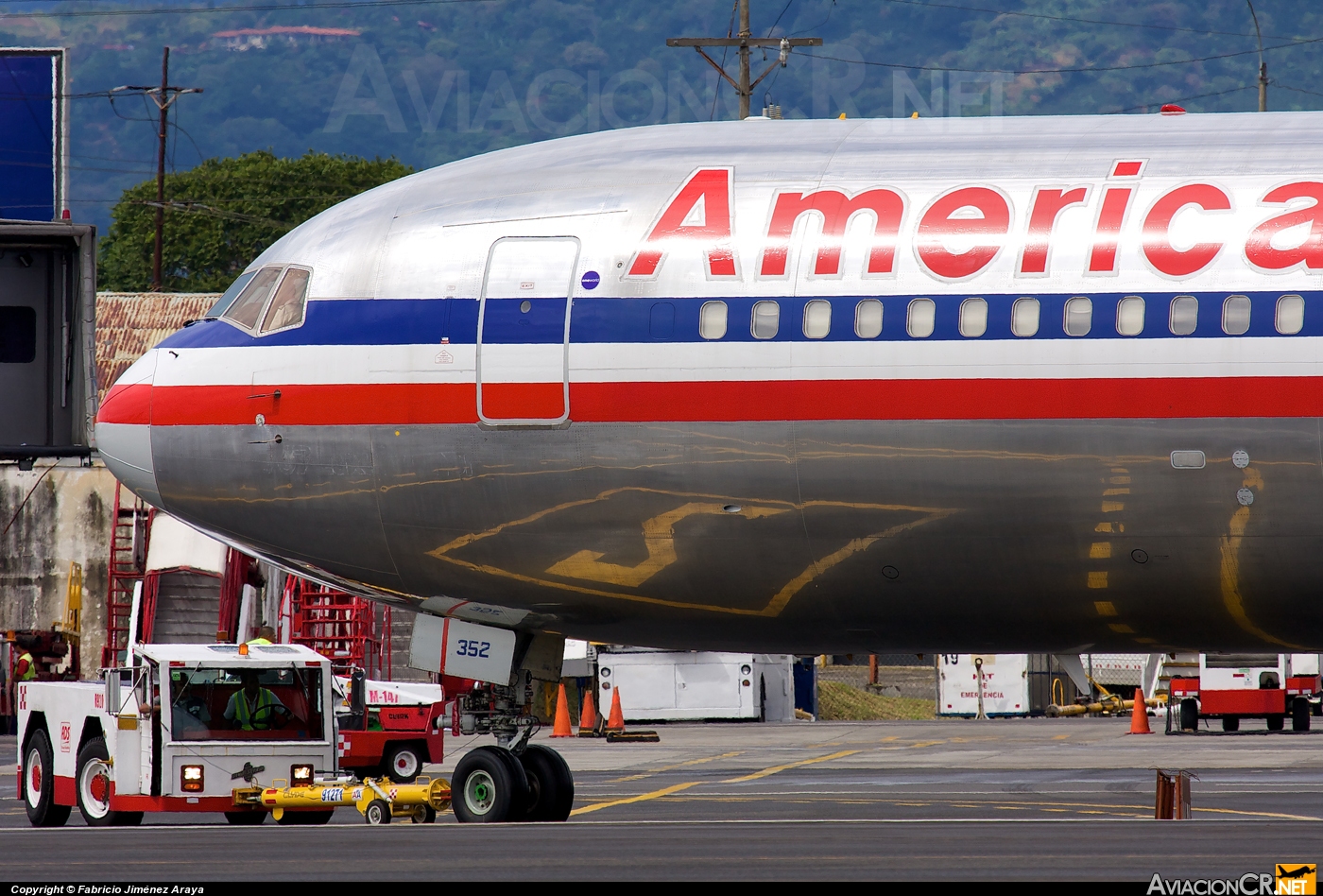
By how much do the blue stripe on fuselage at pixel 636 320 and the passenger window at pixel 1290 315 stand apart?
0.04 meters

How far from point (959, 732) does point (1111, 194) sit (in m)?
23.1

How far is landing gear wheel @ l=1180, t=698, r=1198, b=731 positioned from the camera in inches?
1321

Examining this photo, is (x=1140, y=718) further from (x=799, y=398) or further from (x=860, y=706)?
(x=799, y=398)

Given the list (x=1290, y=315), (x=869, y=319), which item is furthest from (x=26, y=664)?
(x=1290, y=315)

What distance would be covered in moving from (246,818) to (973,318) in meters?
9.17

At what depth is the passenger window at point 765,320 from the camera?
Result: 13.8 meters

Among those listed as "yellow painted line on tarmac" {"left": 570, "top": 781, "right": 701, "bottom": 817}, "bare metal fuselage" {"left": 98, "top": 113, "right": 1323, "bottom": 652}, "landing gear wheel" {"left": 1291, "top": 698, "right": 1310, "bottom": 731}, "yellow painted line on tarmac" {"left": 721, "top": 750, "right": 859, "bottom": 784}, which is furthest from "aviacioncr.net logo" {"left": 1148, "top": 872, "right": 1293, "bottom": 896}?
"landing gear wheel" {"left": 1291, "top": 698, "right": 1310, "bottom": 731}

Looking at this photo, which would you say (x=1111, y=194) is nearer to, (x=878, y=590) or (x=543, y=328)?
(x=878, y=590)

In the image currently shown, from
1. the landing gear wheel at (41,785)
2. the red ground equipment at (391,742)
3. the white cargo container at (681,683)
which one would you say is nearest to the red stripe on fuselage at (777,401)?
the landing gear wheel at (41,785)

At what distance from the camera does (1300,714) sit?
34.3 metres

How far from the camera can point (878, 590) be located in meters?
14.3

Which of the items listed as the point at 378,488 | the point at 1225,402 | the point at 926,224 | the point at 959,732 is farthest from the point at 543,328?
the point at 959,732

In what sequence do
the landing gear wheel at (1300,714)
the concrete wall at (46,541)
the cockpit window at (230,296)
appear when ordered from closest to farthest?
the cockpit window at (230,296), the landing gear wheel at (1300,714), the concrete wall at (46,541)

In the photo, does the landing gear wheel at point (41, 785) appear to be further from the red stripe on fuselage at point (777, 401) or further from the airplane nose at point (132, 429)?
the red stripe on fuselage at point (777, 401)
